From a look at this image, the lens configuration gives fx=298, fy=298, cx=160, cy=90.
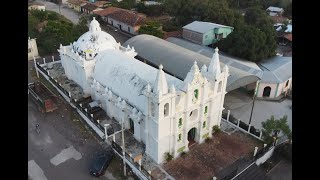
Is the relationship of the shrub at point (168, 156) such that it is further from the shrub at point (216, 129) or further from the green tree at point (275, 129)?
the green tree at point (275, 129)

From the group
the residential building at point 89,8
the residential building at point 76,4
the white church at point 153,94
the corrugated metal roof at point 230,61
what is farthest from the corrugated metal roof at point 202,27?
the residential building at point 76,4

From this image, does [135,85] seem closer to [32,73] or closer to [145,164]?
[145,164]

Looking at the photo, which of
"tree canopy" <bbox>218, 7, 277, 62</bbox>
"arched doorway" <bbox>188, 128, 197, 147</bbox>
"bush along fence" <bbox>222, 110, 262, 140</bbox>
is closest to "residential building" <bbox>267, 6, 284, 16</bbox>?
"tree canopy" <bbox>218, 7, 277, 62</bbox>

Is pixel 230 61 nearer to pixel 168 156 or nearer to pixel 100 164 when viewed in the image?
pixel 168 156

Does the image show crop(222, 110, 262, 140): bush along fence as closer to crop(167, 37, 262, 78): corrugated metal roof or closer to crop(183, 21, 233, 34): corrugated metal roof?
crop(167, 37, 262, 78): corrugated metal roof

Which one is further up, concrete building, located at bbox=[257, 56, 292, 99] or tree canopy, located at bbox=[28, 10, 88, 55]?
tree canopy, located at bbox=[28, 10, 88, 55]
